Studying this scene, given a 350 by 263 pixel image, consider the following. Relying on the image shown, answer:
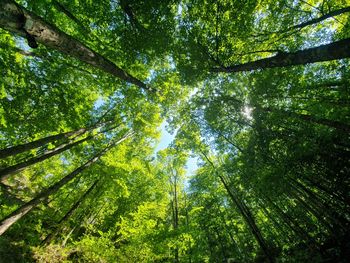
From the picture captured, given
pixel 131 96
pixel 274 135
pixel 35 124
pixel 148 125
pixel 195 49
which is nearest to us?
pixel 195 49

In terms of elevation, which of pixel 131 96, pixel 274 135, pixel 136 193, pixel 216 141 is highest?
pixel 136 193

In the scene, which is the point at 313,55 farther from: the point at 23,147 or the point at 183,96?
the point at 23,147

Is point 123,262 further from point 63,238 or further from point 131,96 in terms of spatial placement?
point 131,96

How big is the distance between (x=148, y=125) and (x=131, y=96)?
380 centimetres

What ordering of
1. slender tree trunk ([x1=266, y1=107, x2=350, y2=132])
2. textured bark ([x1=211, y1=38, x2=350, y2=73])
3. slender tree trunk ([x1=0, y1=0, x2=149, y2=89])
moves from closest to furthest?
slender tree trunk ([x1=0, y1=0, x2=149, y2=89])
textured bark ([x1=211, y1=38, x2=350, y2=73])
slender tree trunk ([x1=266, y1=107, x2=350, y2=132])

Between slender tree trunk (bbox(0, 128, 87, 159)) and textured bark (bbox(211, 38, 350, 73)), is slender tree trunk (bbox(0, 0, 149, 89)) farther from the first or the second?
slender tree trunk (bbox(0, 128, 87, 159))

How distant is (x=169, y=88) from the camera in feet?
34.5

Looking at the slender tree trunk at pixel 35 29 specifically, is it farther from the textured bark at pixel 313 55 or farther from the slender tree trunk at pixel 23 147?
the slender tree trunk at pixel 23 147

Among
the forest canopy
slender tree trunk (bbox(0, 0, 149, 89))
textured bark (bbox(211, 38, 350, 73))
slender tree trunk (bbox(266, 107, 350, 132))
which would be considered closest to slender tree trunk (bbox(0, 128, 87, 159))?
the forest canopy

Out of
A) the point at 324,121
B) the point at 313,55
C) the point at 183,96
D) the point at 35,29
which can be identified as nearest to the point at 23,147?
the point at 35,29

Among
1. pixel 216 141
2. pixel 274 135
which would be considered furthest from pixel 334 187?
pixel 216 141

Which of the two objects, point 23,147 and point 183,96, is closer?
point 23,147

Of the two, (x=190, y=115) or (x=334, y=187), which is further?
(x=190, y=115)

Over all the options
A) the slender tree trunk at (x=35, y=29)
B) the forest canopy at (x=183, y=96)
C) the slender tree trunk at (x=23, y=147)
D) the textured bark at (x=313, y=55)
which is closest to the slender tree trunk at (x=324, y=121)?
the forest canopy at (x=183, y=96)
